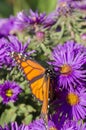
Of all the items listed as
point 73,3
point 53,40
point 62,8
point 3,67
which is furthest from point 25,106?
point 73,3

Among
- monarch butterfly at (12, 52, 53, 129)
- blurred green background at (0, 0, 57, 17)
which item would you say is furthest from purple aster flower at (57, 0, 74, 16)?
blurred green background at (0, 0, 57, 17)

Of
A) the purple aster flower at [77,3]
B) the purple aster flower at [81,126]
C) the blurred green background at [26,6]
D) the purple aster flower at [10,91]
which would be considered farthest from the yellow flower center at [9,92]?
the blurred green background at [26,6]

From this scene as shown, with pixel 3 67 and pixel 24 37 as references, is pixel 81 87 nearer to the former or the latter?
pixel 3 67

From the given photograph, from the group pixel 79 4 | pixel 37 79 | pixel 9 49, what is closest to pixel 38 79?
pixel 37 79

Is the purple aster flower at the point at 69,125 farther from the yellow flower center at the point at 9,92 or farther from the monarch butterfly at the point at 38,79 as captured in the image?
the yellow flower center at the point at 9,92

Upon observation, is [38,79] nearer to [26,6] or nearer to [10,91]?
[10,91]
